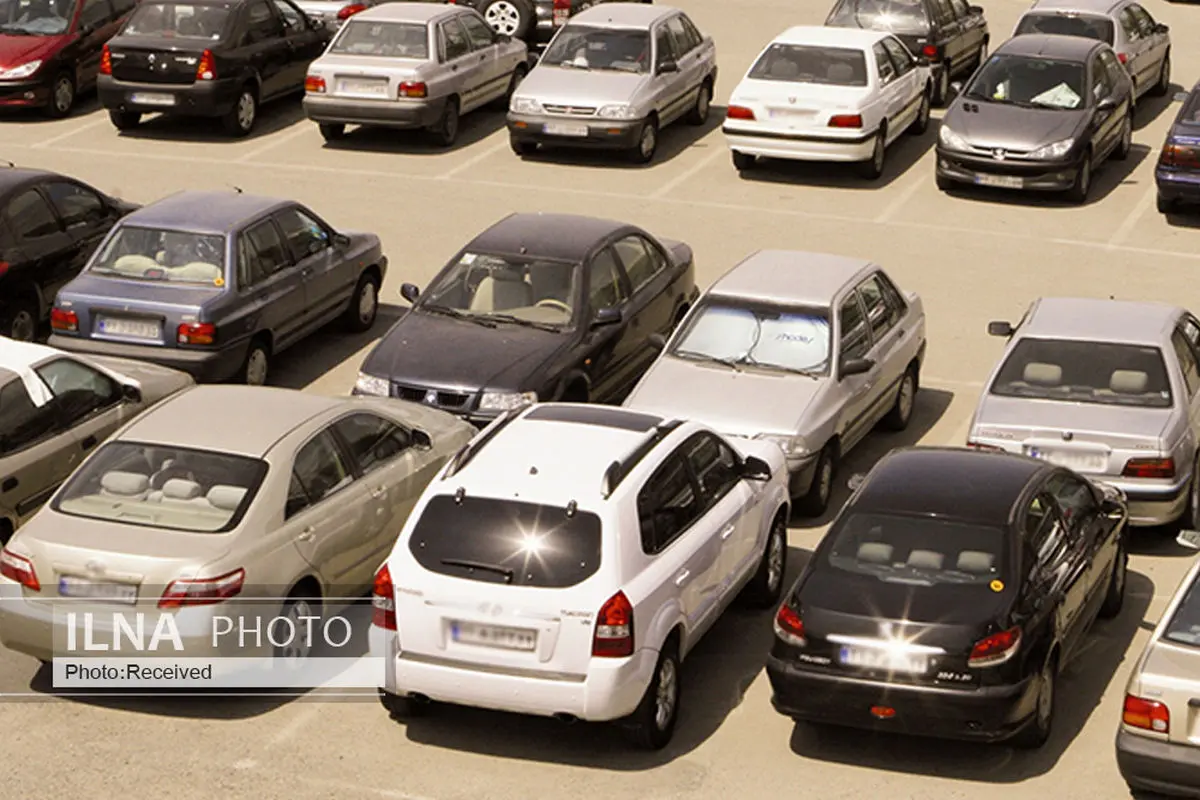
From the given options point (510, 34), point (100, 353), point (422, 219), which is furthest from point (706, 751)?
point (510, 34)

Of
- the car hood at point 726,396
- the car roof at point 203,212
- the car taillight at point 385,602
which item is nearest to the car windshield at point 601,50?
the car roof at point 203,212

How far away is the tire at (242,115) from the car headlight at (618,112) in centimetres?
456

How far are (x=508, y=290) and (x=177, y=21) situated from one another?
9976mm

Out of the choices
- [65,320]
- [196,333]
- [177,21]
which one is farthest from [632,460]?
[177,21]

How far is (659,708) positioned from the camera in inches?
444

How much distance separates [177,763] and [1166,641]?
201 inches

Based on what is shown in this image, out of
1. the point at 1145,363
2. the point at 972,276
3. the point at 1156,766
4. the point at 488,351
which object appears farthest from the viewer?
the point at 972,276

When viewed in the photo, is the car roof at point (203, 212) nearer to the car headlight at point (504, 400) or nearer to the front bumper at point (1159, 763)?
the car headlight at point (504, 400)

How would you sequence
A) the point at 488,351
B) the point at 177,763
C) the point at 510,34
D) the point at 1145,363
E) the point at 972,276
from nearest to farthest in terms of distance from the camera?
the point at 177,763 < the point at 1145,363 < the point at 488,351 < the point at 972,276 < the point at 510,34

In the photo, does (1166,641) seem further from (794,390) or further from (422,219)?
(422,219)

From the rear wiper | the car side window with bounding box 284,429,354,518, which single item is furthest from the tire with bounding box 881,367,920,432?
the rear wiper

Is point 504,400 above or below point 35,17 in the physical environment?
above

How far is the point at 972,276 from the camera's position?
795 inches

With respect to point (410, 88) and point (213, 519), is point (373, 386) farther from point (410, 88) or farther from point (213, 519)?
point (410, 88)
